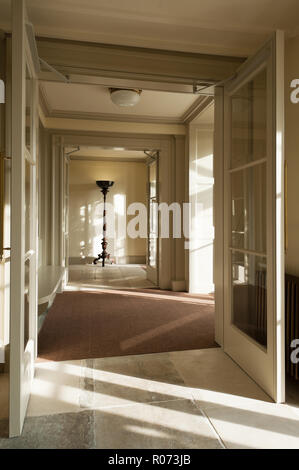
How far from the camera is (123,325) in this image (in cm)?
379

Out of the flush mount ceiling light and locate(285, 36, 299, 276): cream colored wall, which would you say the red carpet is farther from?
the flush mount ceiling light

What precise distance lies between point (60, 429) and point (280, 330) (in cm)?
141

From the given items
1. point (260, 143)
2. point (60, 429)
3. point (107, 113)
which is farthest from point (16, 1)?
point (107, 113)

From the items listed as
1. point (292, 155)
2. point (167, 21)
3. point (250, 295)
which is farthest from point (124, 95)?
point (250, 295)

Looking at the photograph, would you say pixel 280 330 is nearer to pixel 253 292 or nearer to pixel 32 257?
pixel 253 292

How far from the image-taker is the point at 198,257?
5684mm

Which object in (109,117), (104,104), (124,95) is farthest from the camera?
(109,117)

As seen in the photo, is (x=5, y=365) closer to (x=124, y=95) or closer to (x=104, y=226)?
(x=124, y=95)

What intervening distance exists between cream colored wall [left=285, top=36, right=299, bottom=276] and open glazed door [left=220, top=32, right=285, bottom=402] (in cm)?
32

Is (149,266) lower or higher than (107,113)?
lower

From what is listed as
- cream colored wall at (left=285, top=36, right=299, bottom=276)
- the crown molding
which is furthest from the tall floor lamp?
cream colored wall at (left=285, top=36, right=299, bottom=276)

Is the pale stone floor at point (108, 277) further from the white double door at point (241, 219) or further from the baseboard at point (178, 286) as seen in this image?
the white double door at point (241, 219)

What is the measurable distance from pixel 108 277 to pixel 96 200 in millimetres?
2869

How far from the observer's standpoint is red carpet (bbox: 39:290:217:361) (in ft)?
10.3
